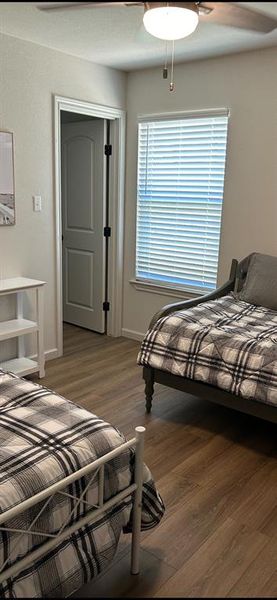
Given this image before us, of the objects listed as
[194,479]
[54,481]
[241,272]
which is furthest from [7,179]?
[54,481]

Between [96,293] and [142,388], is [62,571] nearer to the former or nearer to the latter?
[142,388]

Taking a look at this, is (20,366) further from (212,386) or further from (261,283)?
(261,283)

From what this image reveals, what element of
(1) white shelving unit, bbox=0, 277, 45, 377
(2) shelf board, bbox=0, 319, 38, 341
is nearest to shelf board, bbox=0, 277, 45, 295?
(1) white shelving unit, bbox=0, 277, 45, 377

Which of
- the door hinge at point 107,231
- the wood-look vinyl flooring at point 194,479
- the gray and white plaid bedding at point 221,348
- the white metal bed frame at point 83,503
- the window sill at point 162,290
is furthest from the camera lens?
the door hinge at point 107,231

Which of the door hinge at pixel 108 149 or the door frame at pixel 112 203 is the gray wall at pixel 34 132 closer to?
the door frame at pixel 112 203

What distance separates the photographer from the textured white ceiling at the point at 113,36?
9.16 feet

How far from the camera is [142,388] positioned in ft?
11.5

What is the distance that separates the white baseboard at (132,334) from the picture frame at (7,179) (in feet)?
5.79

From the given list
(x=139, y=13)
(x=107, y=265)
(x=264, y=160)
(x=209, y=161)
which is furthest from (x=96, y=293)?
(x=139, y=13)

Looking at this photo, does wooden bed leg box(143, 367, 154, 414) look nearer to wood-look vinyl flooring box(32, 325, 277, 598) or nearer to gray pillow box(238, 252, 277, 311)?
wood-look vinyl flooring box(32, 325, 277, 598)

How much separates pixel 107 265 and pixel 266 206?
1.72m

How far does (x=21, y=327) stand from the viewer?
347 cm

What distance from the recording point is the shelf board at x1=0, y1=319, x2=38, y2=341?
3.33m

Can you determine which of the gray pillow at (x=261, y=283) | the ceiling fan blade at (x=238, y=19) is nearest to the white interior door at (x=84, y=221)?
the gray pillow at (x=261, y=283)
